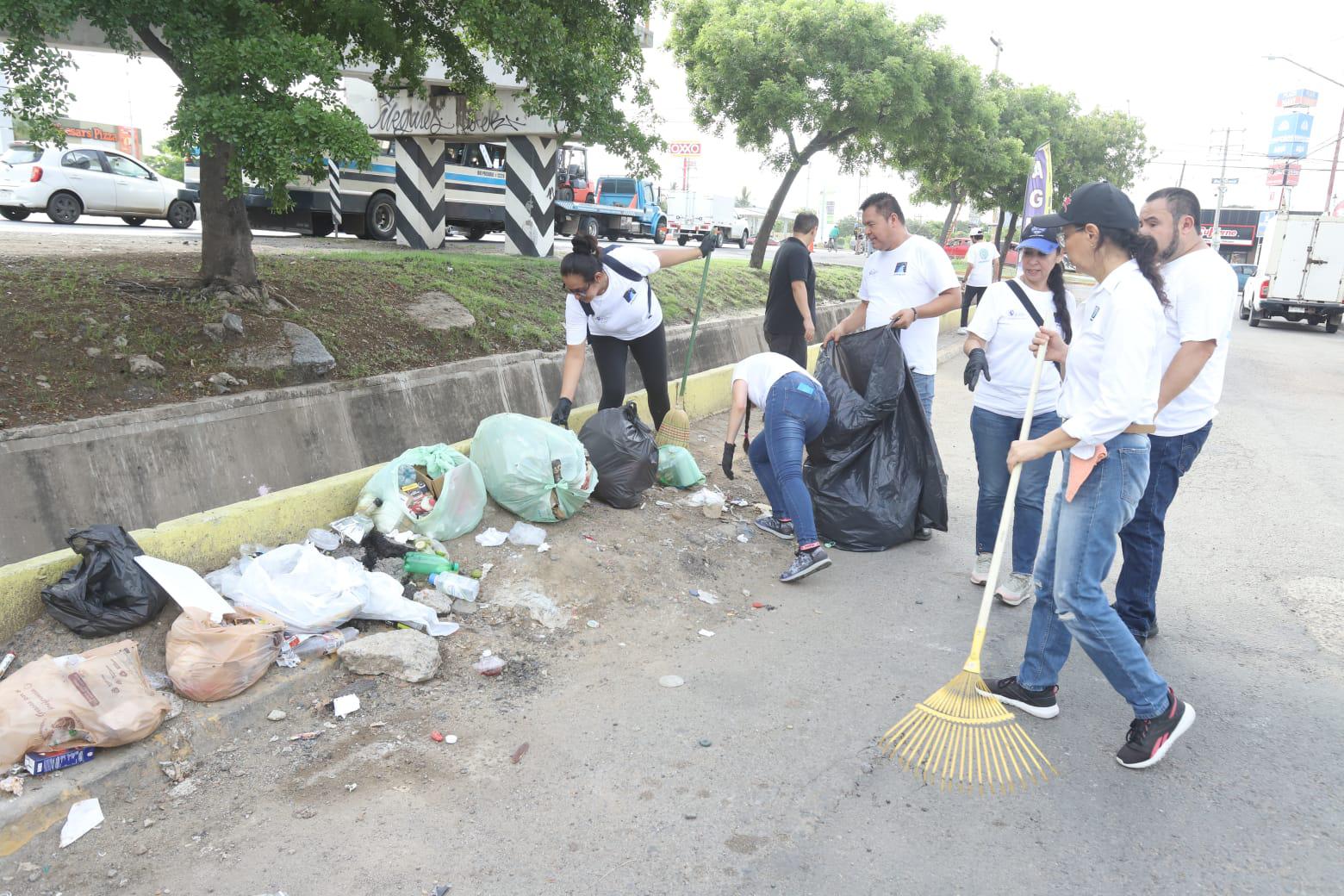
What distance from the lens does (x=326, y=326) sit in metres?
Result: 6.36

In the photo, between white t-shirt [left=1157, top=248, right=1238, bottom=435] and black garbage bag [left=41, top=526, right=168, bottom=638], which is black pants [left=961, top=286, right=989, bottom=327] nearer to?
white t-shirt [left=1157, top=248, right=1238, bottom=435]

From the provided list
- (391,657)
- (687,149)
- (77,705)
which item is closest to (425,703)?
(391,657)

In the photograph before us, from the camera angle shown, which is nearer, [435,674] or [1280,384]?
[435,674]

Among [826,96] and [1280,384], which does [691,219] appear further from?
[1280,384]

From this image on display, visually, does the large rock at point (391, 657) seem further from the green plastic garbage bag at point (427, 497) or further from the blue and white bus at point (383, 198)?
the blue and white bus at point (383, 198)

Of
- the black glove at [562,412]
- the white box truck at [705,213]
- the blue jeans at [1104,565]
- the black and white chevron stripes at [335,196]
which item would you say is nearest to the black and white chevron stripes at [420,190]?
the black and white chevron stripes at [335,196]

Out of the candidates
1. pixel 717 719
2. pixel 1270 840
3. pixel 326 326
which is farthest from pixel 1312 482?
pixel 326 326

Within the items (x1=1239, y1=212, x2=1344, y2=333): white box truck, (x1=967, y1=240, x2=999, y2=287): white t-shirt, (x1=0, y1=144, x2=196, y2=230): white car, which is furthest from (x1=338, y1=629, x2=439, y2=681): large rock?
(x1=1239, y1=212, x2=1344, y2=333): white box truck

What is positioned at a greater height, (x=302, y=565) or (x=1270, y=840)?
(x=302, y=565)

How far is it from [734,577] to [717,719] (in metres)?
1.60

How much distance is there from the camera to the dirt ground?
2.74 meters

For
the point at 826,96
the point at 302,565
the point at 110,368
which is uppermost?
the point at 826,96

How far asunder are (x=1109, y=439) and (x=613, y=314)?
11.0 feet

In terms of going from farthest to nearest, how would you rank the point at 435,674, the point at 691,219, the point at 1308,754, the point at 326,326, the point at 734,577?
the point at 691,219 → the point at 326,326 → the point at 734,577 → the point at 435,674 → the point at 1308,754
